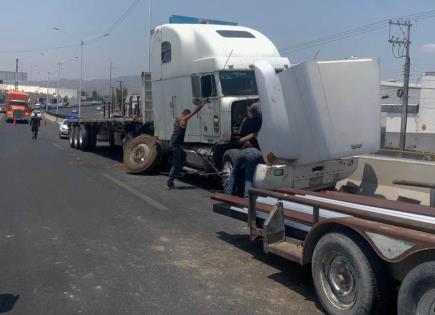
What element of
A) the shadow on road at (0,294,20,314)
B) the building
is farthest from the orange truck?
the shadow on road at (0,294,20,314)

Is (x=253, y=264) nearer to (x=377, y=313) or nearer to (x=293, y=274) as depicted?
(x=293, y=274)

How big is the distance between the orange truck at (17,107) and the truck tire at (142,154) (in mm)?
51635

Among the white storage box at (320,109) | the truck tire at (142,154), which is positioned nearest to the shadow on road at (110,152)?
the truck tire at (142,154)

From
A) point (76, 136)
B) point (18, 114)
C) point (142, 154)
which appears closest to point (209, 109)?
point (142, 154)

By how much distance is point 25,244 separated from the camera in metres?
7.01

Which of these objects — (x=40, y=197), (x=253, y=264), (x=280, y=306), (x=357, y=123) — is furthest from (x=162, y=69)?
(x=280, y=306)

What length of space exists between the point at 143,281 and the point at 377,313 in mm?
2463

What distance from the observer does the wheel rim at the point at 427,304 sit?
3686 mm

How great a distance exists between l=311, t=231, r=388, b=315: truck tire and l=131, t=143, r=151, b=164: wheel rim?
10579 millimetres

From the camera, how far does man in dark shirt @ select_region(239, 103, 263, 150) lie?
35.0 feet

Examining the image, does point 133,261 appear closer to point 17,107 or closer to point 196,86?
point 196,86

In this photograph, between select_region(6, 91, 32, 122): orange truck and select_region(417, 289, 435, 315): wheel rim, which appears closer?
select_region(417, 289, 435, 315): wheel rim

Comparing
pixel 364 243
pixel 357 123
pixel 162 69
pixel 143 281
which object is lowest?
pixel 143 281

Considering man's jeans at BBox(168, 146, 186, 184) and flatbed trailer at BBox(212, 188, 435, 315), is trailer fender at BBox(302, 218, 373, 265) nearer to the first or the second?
flatbed trailer at BBox(212, 188, 435, 315)
